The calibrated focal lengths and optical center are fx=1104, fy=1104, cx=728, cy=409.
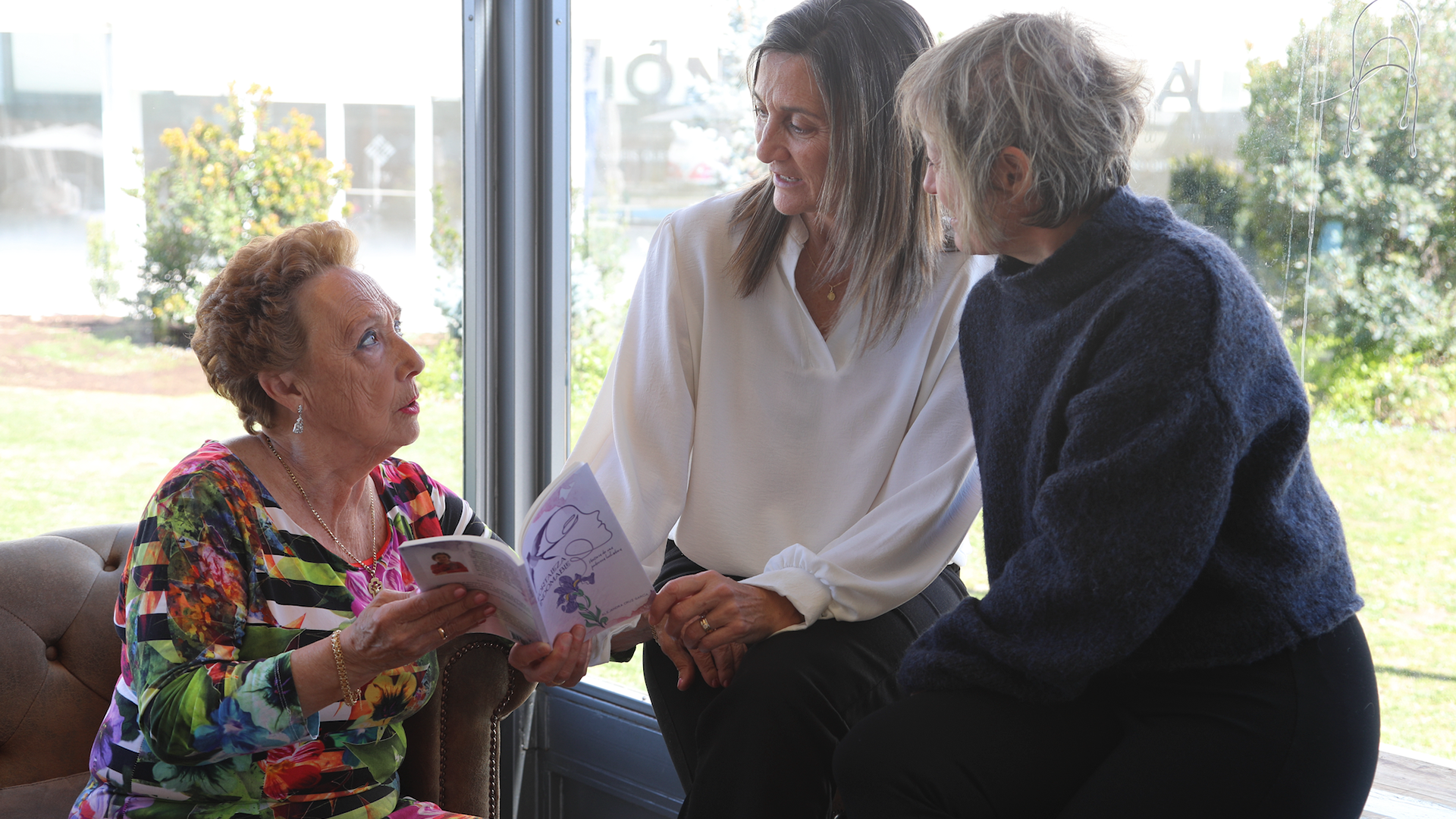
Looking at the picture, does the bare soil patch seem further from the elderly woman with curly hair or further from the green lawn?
the green lawn

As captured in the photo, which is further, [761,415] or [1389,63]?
[761,415]

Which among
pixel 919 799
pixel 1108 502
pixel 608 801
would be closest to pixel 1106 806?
pixel 919 799

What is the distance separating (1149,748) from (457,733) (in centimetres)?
99

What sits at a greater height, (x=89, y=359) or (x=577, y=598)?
(x=89, y=359)

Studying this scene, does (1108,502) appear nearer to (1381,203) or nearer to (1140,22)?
(1381,203)

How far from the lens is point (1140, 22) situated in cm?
177

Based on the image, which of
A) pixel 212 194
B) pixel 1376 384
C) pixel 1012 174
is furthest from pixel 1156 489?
pixel 212 194

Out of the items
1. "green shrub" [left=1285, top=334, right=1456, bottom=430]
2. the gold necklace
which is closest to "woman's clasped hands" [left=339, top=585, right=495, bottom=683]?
the gold necklace

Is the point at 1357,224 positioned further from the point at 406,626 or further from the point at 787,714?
the point at 406,626

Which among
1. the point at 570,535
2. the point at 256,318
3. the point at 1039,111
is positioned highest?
the point at 1039,111

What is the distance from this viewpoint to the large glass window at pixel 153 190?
2.27 metres

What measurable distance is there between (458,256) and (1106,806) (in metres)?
2.03

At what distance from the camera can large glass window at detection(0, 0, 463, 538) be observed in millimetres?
2268

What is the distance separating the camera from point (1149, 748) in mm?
1140
